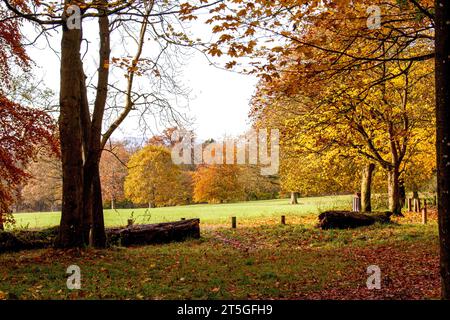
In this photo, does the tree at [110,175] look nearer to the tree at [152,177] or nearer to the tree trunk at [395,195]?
the tree at [152,177]

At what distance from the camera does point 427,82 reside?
2034 cm

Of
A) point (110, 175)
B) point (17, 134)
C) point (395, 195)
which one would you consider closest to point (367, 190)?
point (395, 195)

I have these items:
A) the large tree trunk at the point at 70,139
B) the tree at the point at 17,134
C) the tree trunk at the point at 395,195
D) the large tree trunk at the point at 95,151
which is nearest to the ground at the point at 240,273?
the large tree trunk at the point at 70,139

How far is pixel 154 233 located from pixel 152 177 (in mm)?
38404

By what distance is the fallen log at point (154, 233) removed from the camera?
16391mm

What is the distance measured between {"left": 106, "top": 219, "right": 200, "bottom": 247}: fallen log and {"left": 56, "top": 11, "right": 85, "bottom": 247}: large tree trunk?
454 centimetres

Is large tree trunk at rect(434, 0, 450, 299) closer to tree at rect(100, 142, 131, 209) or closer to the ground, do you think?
the ground

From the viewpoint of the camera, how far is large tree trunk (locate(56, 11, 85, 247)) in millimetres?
11391

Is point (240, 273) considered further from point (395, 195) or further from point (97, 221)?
point (395, 195)

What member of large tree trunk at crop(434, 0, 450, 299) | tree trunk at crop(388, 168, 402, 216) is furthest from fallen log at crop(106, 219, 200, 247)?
large tree trunk at crop(434, 0, 450, 299)

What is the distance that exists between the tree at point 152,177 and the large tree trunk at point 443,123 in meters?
50.0

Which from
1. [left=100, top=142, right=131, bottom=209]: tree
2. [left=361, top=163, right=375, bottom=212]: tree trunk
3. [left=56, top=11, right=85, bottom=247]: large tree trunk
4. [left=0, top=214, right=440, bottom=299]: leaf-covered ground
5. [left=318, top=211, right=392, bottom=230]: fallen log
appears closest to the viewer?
[left=0, top=214, right=440, bottom=299]: leaf-covered ground

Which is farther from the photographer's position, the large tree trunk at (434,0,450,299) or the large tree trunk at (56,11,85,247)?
the large tree trunk at (56,11,85,247)
